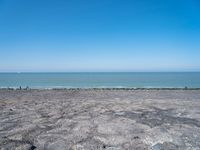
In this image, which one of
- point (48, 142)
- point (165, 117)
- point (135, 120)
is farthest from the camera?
point (165, 117)

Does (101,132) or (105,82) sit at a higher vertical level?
(101,132)

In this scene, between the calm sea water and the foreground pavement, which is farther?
the calm sea water

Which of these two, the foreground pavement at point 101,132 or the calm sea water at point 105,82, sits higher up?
the foreground pavement at point 101,132

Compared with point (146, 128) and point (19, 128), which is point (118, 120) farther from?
point (19, 128)

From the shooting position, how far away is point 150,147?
16.2ft

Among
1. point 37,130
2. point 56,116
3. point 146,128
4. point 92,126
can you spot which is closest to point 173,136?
point 146,128

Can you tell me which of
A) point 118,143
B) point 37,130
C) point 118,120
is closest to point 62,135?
point 37,130

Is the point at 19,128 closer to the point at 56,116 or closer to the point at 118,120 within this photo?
the point at 56,116

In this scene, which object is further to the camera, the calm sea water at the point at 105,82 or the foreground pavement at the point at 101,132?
Answer: the calm sea water at the point at 105,82

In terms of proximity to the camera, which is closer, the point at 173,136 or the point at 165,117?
the point at 173,136

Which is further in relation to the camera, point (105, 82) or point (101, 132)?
point (105, 82)

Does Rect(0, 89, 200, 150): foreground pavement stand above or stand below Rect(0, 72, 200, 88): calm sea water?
above

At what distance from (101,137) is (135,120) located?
2295 millimetres

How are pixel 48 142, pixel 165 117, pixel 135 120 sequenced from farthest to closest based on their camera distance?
pixel 165 117 < pixel 135 120 < pixel 48 142
